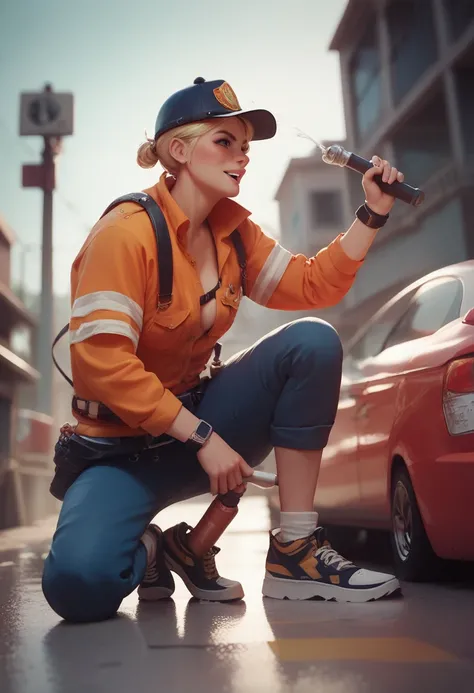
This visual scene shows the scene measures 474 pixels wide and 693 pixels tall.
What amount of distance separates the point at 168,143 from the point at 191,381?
2.45ft

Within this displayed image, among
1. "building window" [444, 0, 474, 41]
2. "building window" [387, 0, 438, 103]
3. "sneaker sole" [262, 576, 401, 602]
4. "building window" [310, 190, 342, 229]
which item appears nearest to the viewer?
"sneaker sole" [262, 576, 401, 602]

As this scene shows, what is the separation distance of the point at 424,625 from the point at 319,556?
453 millimetres

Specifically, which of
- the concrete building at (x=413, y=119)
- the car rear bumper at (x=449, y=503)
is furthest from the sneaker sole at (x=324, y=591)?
the concrete building at (x=413, y=119)

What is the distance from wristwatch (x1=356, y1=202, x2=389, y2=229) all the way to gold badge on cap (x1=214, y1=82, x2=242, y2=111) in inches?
19.4

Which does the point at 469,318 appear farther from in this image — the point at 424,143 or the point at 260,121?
the point at 424,143

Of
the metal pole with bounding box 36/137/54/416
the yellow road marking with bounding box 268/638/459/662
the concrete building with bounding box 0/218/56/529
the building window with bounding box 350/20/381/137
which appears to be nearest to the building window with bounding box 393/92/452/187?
the building window with bounding box 350/20/381/137

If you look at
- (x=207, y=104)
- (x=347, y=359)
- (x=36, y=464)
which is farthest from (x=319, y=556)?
(x=36, y=464)

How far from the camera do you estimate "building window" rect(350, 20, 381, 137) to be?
1549cm

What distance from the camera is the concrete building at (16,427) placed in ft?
36.5

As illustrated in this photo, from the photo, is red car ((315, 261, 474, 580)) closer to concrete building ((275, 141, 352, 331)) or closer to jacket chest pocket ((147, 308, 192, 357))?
jacket chest pocket ((147, 308, 192, 357))

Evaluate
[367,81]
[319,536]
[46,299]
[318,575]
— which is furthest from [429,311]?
[46,299]

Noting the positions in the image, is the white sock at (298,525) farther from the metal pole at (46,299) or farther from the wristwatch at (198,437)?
the metal pole at (46,299)

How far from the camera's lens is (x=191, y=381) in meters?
2.70

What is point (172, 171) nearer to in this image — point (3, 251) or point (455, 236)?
point (455, 236)
